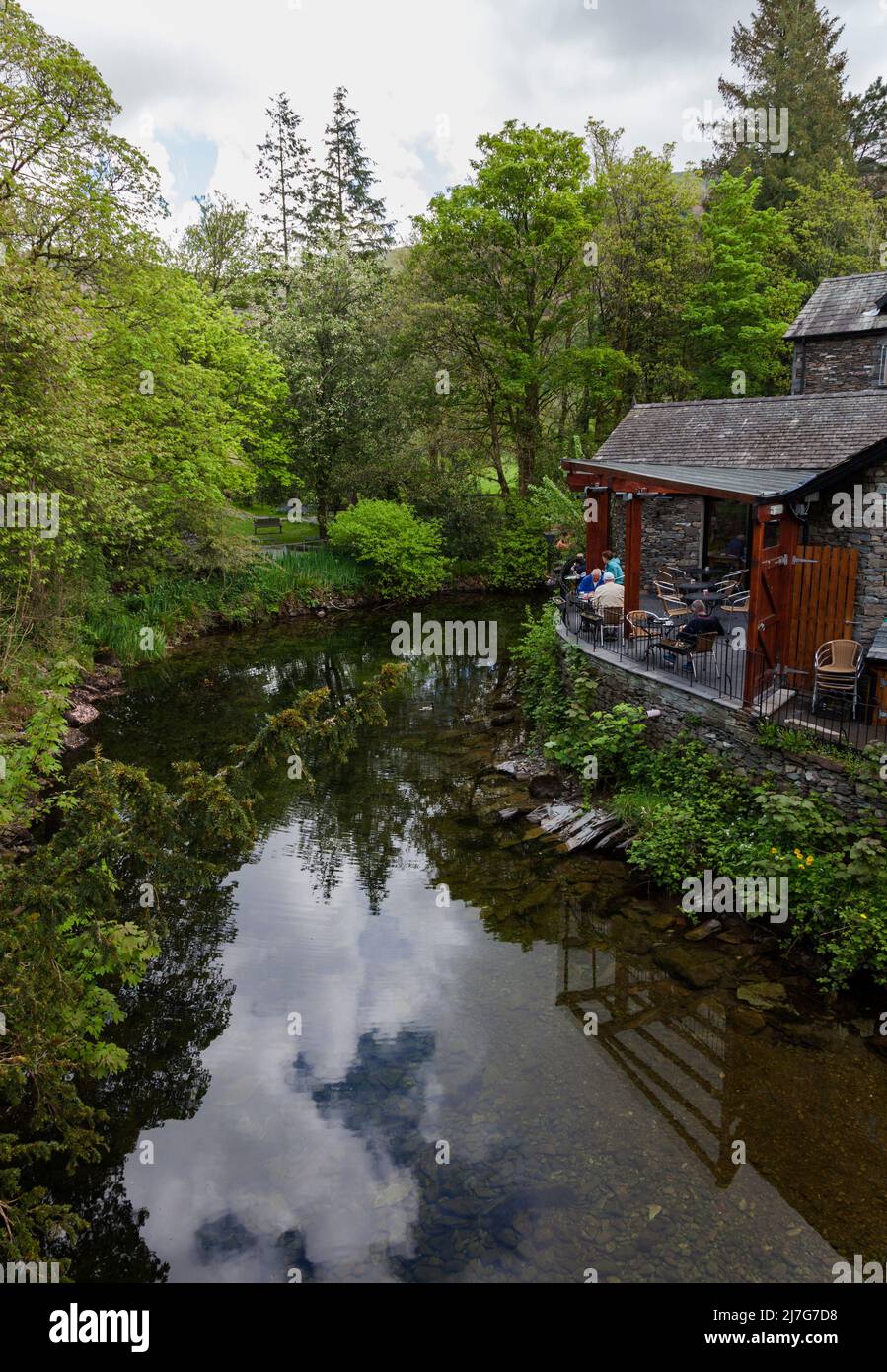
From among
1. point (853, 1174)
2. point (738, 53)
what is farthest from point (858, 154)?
point (853, 1174)

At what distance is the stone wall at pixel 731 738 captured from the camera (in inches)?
409

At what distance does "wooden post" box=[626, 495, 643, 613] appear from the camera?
16156 millimetres

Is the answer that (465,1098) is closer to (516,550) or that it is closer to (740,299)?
(516,550)

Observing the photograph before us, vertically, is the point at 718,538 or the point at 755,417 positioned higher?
the point at 755,417

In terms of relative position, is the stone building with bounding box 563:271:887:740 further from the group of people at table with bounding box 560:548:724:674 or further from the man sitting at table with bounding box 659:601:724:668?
the man sitting at table with bounding box 659:601:724:668

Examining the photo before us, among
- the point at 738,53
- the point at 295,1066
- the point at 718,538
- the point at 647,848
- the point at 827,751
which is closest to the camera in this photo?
the point at 295,1066

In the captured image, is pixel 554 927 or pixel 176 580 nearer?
pixel 554 927

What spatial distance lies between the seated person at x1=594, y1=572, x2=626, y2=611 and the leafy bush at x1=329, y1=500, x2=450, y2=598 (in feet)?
51.8

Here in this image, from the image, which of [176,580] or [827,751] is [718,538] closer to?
[827,751]

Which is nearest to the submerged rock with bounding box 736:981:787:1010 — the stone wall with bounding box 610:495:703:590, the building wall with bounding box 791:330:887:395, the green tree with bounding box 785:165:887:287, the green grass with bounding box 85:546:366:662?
the stone wall with bounding box 610:495:703:590

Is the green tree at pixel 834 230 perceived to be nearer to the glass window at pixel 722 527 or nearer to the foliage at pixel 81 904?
the glass window at pixel 722 527
